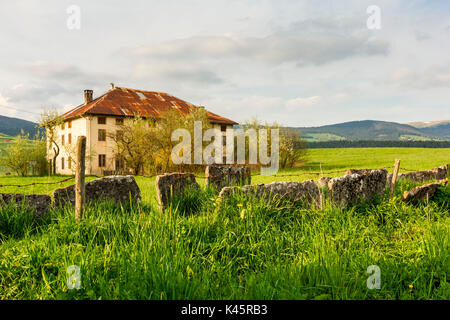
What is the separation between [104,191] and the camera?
23.1ft

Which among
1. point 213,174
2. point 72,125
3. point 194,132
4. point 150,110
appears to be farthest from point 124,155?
point 213,174

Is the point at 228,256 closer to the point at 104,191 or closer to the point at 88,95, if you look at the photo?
the point at 104,191

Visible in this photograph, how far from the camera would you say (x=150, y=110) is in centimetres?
4431

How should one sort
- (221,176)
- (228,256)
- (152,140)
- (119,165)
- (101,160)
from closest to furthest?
(228,256), (221,176), (152,140), (119,165), (101,160)

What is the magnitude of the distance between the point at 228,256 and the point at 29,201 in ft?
14.0

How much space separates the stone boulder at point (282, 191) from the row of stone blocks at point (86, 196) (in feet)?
6.99

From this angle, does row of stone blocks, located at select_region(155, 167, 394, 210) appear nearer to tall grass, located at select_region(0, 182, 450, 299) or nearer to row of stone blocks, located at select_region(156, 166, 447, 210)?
row of stone blocks, located at select_region(156, 166, 447, 210)

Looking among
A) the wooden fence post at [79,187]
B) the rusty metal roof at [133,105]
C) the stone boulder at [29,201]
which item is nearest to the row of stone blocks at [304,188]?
the wooden fence post at [79,187]

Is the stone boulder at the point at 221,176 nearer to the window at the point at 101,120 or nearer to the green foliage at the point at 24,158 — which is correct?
the green foliage at the point at 24,158

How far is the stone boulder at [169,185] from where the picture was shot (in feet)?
23.4

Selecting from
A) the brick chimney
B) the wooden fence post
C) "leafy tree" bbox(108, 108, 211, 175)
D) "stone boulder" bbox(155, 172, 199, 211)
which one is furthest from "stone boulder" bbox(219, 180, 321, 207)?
the brick chimney

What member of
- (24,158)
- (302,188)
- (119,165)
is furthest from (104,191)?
(24,158)
